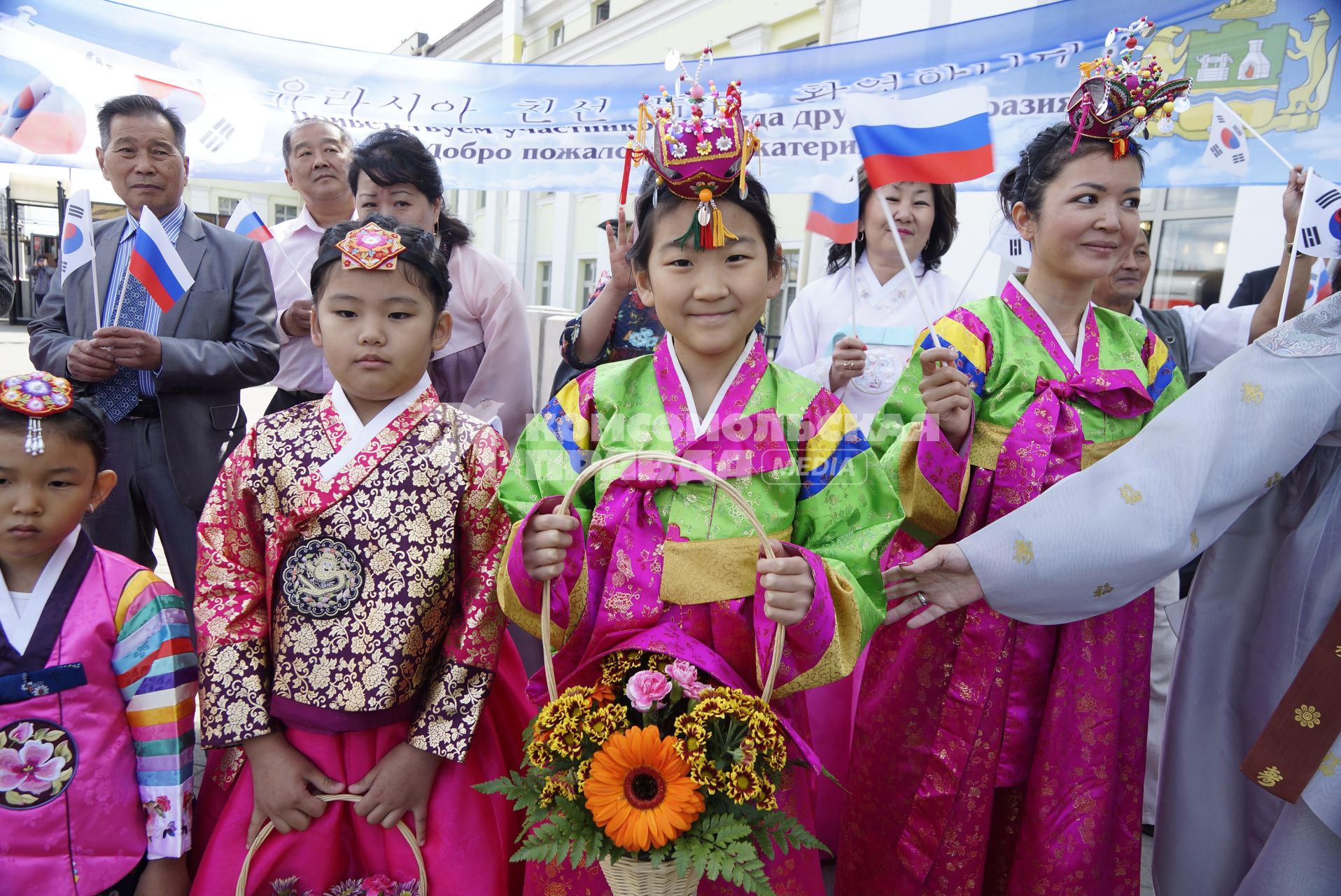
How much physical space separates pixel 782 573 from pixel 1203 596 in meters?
0.99

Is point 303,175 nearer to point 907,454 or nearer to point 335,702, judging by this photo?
point 335,702

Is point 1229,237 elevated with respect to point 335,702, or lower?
elevated

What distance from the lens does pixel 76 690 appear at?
5.57 ft

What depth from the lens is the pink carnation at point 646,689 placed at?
135 cm

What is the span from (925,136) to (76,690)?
91.5 inches

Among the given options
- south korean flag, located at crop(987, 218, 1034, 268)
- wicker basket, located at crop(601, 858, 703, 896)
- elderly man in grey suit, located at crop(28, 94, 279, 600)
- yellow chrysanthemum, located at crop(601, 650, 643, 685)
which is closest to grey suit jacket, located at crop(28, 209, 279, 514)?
elderly man in grey suit, located at crop(28, 94, 279, 600)

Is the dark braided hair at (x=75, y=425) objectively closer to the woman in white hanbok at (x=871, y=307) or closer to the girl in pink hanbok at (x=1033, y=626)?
the girl in pink hanbok at (x=1033, y=626)

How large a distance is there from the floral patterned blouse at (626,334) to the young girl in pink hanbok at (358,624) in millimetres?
1016

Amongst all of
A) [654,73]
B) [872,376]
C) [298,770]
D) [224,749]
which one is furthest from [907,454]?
[654,73]

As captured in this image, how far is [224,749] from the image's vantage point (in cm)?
183

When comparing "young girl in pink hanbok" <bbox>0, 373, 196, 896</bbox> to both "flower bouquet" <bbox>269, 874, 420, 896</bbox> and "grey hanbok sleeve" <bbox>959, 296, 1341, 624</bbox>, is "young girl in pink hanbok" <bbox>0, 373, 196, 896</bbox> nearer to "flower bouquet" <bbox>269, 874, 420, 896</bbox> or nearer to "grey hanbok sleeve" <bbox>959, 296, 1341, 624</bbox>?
"flower bouquet" <bbox>269, 874, 420, 896</bbox>

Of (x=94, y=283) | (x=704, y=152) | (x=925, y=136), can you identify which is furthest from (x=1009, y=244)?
(x=94, y=283)

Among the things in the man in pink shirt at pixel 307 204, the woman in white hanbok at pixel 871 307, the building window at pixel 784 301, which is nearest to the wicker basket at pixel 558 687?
the woman in white hanbok at pixel 871 307

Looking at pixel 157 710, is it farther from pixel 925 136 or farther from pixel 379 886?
pixel 925 136
